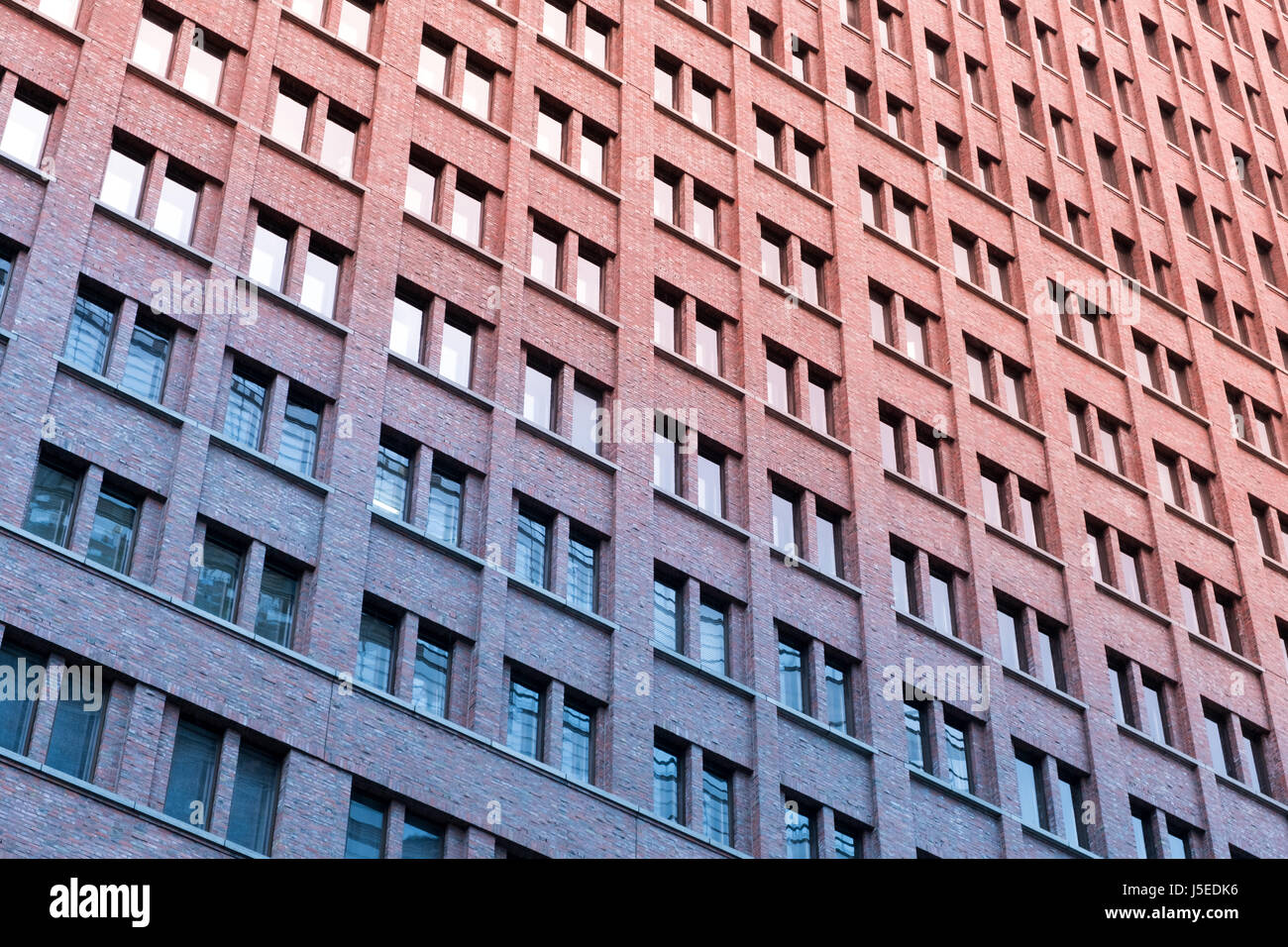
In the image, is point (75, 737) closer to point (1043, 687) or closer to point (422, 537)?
point (422, 537)

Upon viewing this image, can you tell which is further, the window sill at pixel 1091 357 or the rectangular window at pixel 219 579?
the window sill at pixel 1091 357

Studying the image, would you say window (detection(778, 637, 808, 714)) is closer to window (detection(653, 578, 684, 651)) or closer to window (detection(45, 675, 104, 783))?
window (detection(653, 578, 684, 651))

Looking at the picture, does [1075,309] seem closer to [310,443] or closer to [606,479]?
[606,479]

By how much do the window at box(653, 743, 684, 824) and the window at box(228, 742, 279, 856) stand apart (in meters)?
7.38

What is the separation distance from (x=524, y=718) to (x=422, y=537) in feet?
12.3

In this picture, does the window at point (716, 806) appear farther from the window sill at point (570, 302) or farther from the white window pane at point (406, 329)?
the window sill at point (570, 302)

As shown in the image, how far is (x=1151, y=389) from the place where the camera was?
50.0 metres

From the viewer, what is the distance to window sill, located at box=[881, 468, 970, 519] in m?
41.8

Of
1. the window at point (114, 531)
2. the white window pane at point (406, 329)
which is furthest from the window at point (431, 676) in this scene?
the white window pane at point (406, 329)

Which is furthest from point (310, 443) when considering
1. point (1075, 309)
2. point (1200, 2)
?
point (1200, 2)

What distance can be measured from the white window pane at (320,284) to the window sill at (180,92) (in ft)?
10.4

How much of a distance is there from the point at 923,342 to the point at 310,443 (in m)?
18.4

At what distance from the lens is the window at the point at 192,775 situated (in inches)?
1108

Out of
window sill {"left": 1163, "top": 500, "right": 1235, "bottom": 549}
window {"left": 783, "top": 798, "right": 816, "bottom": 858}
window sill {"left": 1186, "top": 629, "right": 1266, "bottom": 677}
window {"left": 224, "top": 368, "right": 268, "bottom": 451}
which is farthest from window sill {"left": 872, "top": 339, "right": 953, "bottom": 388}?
window {"left": 224, "top": 368, "right": 268, "bottom": 451}
